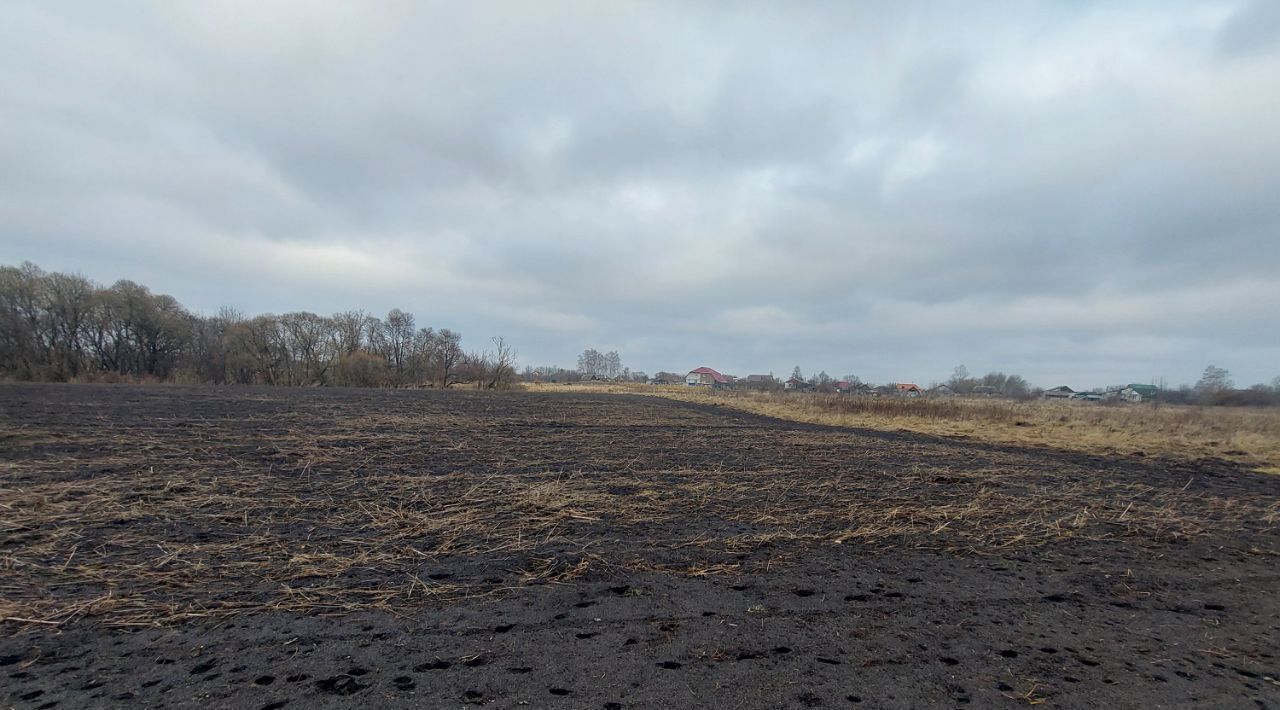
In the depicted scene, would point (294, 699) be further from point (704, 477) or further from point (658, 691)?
point (704, 477)

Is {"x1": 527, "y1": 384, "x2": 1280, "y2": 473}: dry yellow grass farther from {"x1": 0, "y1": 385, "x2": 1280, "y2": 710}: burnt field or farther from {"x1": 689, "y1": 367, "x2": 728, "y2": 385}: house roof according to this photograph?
{"x1": 689, "y1": 367, "x2": 728, "y2": 385}: house roof

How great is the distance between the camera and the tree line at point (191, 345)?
48.2m

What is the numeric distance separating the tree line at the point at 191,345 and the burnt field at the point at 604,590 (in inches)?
2441

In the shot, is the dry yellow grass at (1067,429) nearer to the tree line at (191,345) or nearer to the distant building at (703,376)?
the tree line at (191,345)

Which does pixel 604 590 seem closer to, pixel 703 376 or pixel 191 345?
pixel 191 345

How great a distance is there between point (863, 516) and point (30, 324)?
75419 mm

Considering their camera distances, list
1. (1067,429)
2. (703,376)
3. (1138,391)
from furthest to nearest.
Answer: (703,376), (1138,391), (1067,429)

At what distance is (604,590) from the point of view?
12.8ft

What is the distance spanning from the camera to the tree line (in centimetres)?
4816

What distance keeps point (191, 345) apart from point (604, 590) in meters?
80.1

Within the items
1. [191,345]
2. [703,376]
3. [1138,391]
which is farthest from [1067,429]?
[703,376]

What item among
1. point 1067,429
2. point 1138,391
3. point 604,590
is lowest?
point 604,590

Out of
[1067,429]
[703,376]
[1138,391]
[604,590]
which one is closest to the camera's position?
[604,590]

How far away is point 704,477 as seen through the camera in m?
9.09
